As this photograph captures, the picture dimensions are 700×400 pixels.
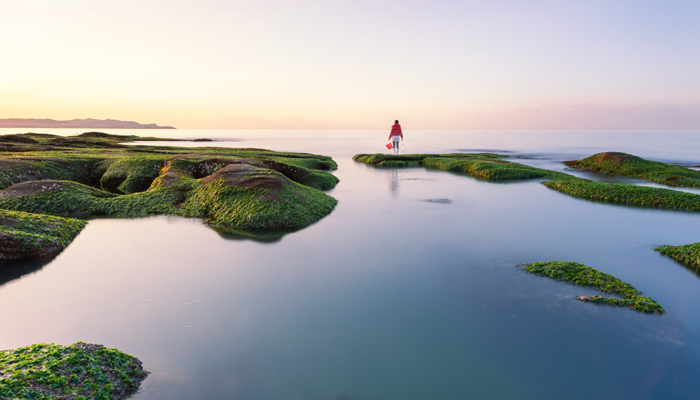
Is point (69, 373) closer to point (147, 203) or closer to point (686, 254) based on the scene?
point (147, 203)

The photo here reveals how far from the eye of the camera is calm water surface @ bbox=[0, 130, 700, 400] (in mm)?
8797

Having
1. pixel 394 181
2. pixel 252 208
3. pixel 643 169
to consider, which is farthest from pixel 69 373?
pixel 643 169

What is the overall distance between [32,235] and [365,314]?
17.0 m

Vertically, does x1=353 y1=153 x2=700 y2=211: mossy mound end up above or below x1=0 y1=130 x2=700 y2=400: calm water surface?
above

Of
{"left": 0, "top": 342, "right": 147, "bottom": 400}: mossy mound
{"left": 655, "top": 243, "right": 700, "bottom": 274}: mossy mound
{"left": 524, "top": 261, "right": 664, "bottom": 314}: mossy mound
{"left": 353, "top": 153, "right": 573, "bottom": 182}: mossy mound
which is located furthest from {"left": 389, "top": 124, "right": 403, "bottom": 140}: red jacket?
{"left": 0, "top": 342, "right": 147, "bottom": 400}: mossy mound

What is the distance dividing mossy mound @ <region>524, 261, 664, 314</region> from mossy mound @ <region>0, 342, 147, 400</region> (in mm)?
14870

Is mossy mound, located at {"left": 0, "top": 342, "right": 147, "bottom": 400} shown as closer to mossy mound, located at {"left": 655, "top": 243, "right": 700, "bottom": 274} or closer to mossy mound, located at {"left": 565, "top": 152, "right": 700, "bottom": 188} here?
mossy mound, located at {"left": 655, "top": 243, "right": 700, "bottom": 274}

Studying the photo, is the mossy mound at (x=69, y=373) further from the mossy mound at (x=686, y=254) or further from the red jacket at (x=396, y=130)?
the red jacket at (x=396, y=130)

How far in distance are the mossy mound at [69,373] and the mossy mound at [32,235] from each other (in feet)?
32.4

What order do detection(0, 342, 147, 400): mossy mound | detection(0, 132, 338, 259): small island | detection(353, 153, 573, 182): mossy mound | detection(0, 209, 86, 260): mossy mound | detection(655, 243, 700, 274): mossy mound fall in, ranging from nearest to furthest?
detection(0, 342, 147, 400): mossy mound, detection(0, 209, 86, 260): mossy mound, detection(655, 243, 700, 274): mossy mound, detection(0, 132, 338, 259): small island, detection(353, 153, 573, 182): mossy mound

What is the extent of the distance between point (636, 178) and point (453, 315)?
4893 cm

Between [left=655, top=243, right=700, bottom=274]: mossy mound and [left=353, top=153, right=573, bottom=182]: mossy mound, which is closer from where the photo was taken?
[left=655, top=243, right=700, bottom=274]: mossy mound

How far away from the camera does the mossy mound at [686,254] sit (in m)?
16.0

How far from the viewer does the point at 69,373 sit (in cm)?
802
